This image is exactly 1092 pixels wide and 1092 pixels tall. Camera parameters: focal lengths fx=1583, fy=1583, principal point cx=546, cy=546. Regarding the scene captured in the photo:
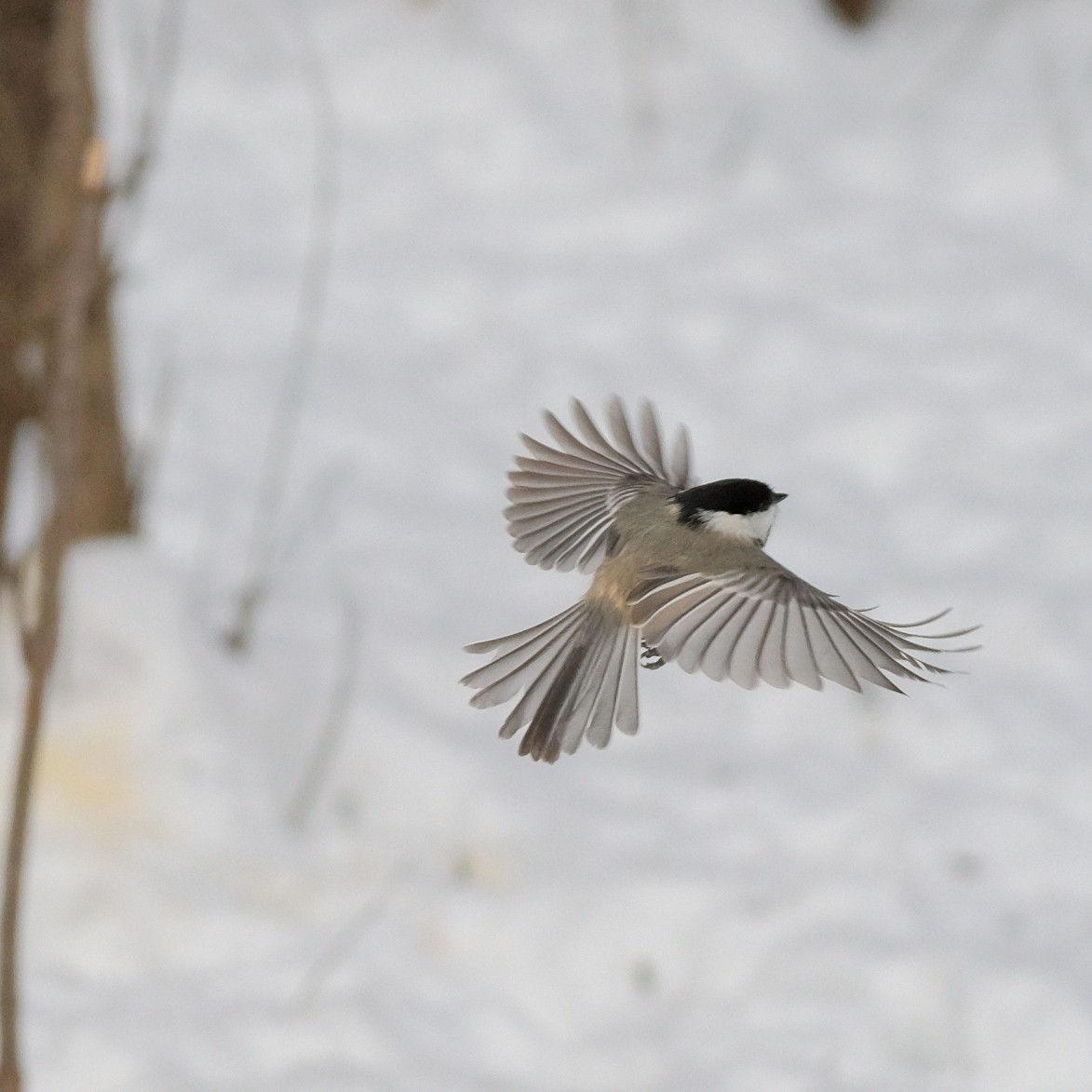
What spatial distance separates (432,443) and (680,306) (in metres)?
0.90

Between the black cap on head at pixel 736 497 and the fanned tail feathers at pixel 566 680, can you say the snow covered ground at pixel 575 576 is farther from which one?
the black cap on head at pixel 736 497

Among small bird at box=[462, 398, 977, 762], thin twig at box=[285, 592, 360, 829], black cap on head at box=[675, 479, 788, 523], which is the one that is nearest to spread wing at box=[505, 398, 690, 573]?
small bird at box=[462, 398, 977, 762]

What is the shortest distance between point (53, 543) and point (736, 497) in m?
0.58

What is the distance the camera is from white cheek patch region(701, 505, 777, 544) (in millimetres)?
1230

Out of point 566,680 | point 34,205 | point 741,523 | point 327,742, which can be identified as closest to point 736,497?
point 741,523

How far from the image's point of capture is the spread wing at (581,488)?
1.43 m

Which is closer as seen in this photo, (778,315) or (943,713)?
(943,713)

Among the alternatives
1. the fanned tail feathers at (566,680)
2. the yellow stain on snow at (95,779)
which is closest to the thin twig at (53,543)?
the fanned tail feathers at (566,680)

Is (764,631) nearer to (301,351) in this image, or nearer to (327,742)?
(327,742)

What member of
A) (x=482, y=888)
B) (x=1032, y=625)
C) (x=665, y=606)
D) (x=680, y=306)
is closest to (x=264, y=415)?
(x=680, y=306)

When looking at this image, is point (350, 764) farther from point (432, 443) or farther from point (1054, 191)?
point (1054, 191)

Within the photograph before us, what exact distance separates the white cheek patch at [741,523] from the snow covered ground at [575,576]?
1.67m

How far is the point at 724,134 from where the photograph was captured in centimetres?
512

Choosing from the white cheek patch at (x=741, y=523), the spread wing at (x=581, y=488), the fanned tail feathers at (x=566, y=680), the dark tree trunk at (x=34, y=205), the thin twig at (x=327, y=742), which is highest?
the dark tree trunk at (x=34, y=205)
